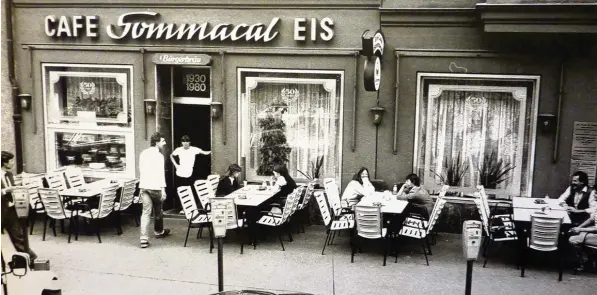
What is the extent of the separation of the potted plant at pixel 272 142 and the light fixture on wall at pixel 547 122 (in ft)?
16.9

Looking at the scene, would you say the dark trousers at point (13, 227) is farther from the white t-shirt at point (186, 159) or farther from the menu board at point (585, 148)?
the menu board at point (585, 148)

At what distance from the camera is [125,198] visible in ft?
34.8

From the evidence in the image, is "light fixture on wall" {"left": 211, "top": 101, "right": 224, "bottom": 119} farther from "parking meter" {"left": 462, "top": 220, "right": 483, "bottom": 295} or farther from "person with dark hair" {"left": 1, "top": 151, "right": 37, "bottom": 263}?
"parking meter" {"left": 462, "top": 220, "right": 483, "bottom": 295}

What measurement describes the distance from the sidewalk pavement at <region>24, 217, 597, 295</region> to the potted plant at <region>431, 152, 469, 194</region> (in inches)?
52.3

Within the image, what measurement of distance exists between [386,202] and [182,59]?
5.32 metres

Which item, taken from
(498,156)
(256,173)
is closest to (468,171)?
(498,156)

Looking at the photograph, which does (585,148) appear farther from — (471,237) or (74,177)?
(74,177)

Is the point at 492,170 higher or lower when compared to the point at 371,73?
lower

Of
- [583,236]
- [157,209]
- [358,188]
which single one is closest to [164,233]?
[157,209]

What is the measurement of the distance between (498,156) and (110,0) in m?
8.99

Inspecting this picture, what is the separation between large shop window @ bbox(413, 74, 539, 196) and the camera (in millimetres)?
10625

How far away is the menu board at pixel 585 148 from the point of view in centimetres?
1027

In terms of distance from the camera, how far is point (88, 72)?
1224cm

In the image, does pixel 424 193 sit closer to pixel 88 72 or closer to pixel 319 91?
pixel 319 91
